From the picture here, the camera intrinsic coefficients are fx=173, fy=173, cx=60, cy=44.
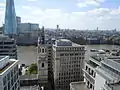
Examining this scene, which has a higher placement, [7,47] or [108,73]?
[7,47]

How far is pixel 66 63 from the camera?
109 feet

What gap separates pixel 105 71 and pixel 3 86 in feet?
39.7

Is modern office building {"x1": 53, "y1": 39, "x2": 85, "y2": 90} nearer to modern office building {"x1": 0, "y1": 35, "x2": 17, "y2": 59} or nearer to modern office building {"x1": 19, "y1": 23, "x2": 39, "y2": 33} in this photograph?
modern office building {"x1": 0, "y1": 35, "x2": 17, "y2": 59}

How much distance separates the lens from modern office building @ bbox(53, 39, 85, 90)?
32.8 metres

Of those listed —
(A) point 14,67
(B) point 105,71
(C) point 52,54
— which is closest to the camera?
(A) point 14,67

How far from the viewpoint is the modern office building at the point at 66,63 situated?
32781mm

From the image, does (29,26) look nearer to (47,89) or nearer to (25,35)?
(25,35)

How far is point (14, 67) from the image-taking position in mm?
16219

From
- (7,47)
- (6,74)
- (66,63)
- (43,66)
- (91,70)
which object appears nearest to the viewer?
(6,74)

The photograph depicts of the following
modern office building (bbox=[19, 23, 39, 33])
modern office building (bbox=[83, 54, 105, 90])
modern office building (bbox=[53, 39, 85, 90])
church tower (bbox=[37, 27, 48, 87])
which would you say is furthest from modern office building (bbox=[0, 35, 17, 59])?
modern office building (bbox=[19, 23, 39, 33])

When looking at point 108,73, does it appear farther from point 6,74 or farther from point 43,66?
point 43,66

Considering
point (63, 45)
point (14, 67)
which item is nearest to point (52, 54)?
point (63, 45)

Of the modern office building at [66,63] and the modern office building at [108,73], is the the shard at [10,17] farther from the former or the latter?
the modern office building at [108,73]

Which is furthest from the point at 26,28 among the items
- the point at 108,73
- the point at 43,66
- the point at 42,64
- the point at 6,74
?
the point at 6,74
